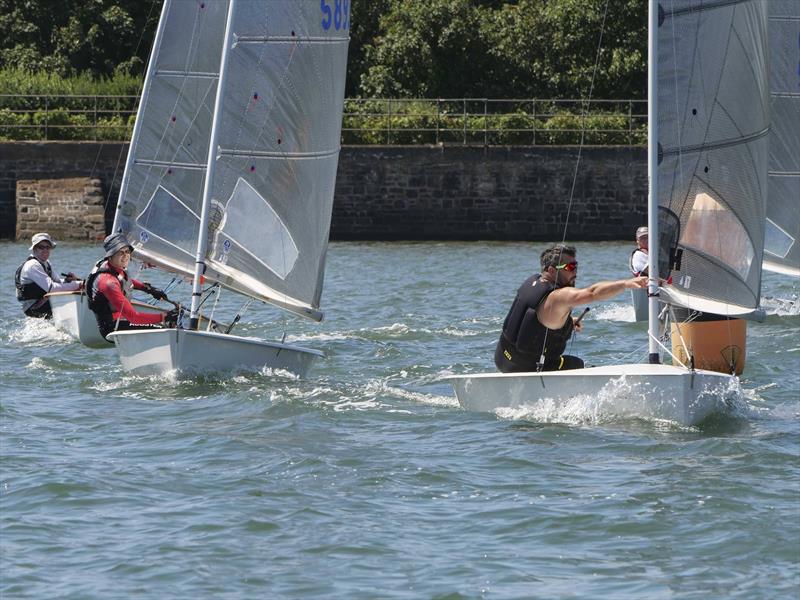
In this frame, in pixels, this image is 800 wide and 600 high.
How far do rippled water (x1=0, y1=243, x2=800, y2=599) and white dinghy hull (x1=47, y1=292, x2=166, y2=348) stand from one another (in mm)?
1058

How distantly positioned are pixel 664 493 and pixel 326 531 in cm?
203

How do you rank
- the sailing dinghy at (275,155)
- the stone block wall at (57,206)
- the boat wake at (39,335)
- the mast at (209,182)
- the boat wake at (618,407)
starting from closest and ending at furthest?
the boat wake at (618,407), the mast at (209,182), the sailing dinghy at (275,155), the boat wake at (39,335), the stone block wall at (57,206)

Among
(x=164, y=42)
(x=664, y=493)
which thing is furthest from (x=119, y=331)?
(x=664, y=493)

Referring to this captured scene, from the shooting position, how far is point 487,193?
108ft

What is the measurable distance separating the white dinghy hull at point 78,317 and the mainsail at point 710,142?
6.22 metres

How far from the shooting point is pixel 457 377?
11172 millimetres

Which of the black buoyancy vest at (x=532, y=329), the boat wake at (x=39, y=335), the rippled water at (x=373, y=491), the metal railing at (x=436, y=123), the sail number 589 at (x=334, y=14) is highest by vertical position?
the sail number 589 at (x=334, y=14)

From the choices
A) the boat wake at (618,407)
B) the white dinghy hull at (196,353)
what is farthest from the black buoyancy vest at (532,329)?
the white dinghy hull at (196,353)

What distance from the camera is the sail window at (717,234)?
10.7m

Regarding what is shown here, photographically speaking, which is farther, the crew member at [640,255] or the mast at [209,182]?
the crew member at [640,255]

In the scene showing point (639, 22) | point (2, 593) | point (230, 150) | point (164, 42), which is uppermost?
point (639, 22)

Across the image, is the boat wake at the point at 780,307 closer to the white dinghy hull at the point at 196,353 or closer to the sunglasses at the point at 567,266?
the white dinghy hull at the point at 196,353

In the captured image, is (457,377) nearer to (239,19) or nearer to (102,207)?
(239,19)

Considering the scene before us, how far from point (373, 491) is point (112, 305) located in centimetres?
510
